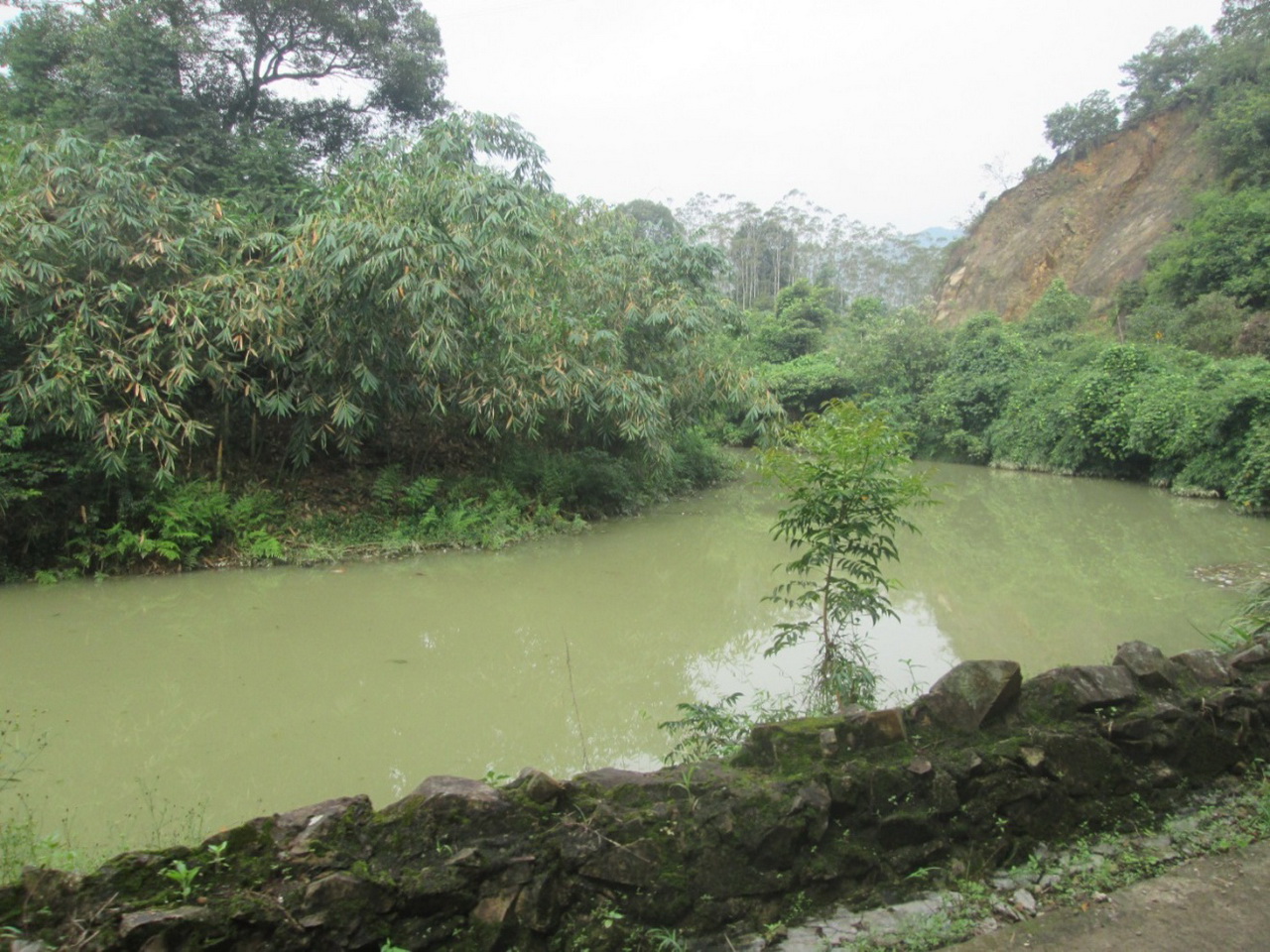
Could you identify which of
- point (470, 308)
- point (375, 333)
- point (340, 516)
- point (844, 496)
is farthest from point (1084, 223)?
point (844, 496)

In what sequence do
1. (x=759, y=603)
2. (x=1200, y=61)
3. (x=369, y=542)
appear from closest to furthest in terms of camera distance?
(x=759, y=603)
(x=369, y=542)
(x=1200, y=61)

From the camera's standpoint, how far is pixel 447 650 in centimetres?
554

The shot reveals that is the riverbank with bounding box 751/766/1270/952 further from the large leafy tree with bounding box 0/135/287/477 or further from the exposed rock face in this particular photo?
the exposed rock face

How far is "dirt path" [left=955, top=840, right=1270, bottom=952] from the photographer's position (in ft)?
5.99

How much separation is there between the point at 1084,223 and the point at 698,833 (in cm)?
2894

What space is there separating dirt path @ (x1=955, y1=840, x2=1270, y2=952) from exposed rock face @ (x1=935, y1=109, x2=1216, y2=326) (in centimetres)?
2371

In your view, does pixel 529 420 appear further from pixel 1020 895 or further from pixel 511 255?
pixel 1020 895

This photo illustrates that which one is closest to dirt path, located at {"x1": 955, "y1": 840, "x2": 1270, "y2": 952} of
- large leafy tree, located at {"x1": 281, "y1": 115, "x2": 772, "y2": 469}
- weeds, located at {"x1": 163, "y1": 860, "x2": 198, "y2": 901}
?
weeds, located at {"x1": 163, "y1": 860, "x2": 198, "y2": 901}

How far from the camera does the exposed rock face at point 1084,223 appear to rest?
75.0ft

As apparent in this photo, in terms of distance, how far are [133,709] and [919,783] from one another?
163 inches

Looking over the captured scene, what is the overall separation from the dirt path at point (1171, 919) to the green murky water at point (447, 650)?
6.67 feet

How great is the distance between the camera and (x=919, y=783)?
2.19 meters

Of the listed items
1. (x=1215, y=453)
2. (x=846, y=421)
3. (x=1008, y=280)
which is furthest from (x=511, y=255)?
(x=1008, y=280)

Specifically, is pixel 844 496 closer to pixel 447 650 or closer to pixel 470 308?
pixel 447 650
